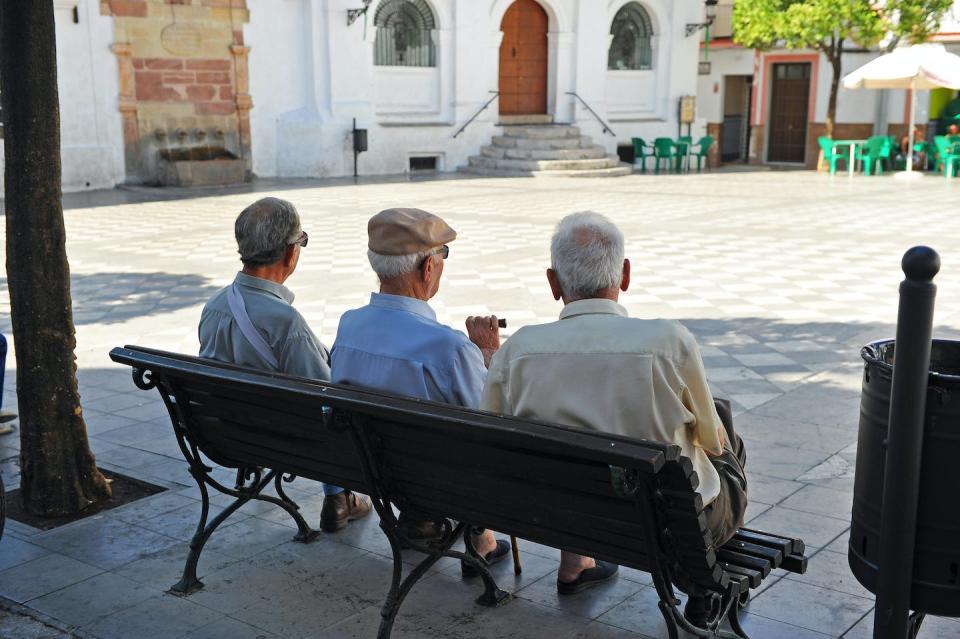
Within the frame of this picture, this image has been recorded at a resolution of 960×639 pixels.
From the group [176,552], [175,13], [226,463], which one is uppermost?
[175,13]

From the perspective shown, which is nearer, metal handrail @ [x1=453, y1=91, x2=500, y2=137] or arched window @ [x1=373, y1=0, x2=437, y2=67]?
arched window @ [x1=373, y1=0, x2=437, y2=67]

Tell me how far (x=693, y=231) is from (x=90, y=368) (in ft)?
27.1

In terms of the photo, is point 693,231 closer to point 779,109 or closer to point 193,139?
point 193,139

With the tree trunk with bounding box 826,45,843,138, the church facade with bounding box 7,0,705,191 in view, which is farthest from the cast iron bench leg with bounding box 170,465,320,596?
the tree trunk with bounding box 826,45,843,138

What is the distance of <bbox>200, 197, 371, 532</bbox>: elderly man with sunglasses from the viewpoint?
12.6ft

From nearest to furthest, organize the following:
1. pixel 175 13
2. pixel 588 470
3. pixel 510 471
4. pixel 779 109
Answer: pixel 588 470, pixel 510 471, pixel 175 13, pixel 779 109

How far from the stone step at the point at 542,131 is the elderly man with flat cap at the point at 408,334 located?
66.0 ft

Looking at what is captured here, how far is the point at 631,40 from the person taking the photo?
26016 millimetres

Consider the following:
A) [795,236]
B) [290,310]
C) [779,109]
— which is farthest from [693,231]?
[779,109]

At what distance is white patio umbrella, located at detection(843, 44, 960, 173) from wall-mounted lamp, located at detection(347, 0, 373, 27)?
9.70 metres

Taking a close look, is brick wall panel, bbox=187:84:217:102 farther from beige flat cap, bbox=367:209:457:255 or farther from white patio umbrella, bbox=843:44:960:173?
beige flat cap, bbox=367:209:457:255

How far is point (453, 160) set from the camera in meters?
23.3

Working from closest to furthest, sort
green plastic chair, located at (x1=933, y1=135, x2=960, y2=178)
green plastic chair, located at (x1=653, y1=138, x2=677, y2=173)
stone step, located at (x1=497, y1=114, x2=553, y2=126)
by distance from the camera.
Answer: green plastic chair, located at (x1=933, y1=135, x2=960, y2=178), stone step, located at (x1=497, y1=114, x2=553, y2=126), green plastic chair, located at (x1=653, y1=138, x2=677, y2=173)

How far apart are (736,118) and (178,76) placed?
58.7 feet
